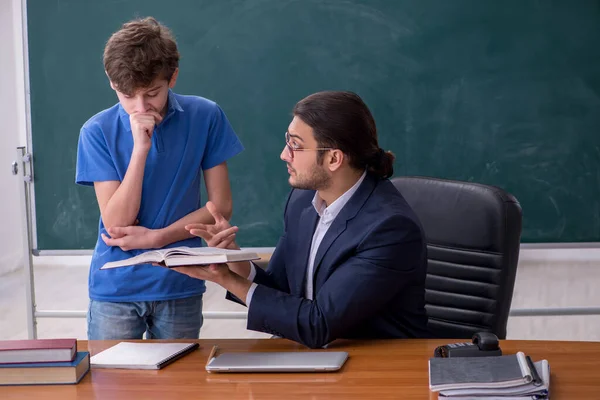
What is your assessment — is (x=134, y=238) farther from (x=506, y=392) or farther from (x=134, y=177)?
(x=506, y=392)

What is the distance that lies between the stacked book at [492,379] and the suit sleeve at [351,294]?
13.9 inches

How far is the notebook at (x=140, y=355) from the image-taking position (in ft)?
6.45

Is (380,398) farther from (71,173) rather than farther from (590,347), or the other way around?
(71,173)

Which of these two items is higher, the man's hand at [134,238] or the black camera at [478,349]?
the man's hand at [134,238]

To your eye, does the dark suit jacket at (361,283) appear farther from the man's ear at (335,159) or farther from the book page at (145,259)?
the book page at (145,259)

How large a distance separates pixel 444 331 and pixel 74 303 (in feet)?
11.5

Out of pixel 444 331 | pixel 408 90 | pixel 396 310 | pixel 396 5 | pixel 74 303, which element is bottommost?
pixel 74 303

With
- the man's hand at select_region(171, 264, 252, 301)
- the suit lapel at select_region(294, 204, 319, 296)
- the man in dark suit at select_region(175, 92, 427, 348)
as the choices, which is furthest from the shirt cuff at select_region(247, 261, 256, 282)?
the man's hand at select_region(171, 264, 252, 301)

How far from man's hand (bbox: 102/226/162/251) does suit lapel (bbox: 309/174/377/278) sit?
0.46 meters

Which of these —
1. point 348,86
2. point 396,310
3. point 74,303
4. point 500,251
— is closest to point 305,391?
point 396,310

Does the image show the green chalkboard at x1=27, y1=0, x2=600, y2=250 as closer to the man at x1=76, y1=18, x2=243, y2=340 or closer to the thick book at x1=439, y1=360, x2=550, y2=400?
the man at x1=76, y1=18, x2=243, y2=340

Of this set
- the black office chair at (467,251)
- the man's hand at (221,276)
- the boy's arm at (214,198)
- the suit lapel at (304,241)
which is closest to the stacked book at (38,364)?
the man's hand at (221,276)

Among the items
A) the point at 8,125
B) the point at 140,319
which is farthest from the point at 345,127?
the point at 8,125

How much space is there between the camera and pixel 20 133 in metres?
6.39
